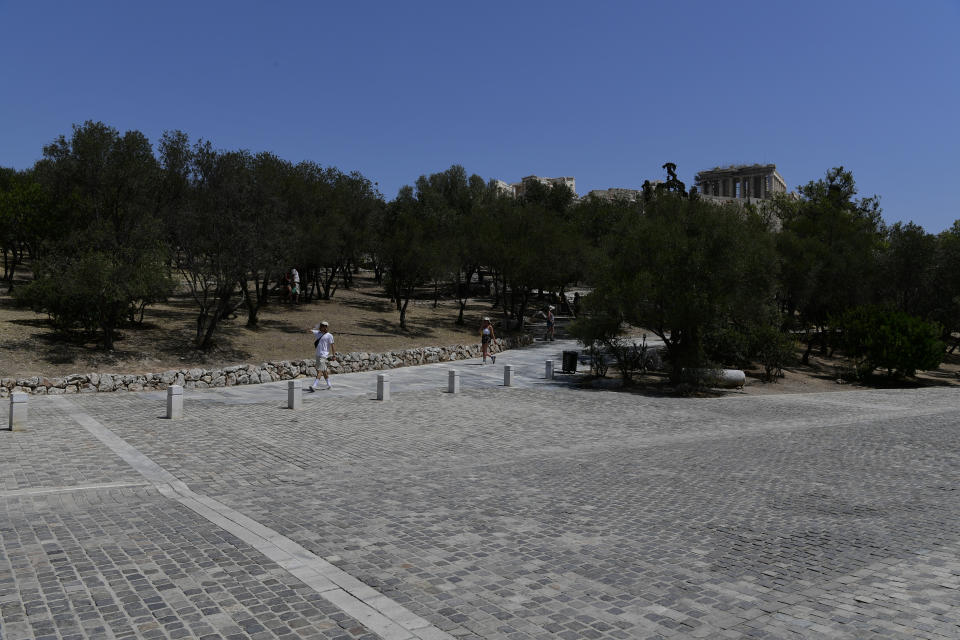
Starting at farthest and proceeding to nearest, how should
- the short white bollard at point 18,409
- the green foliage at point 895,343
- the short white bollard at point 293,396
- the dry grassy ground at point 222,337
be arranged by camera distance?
the green foliage at point 895,343, the dry grassy ground at point 222,337, the short white bollard at point 293,396, the short white bollard at point 18,409

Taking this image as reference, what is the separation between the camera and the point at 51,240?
26062 mm

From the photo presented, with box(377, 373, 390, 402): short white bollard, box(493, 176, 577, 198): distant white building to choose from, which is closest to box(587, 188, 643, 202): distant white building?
box(493, 176, 577, 198): distant white building

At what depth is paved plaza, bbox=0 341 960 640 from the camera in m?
4.84

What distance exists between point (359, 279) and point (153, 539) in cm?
5123

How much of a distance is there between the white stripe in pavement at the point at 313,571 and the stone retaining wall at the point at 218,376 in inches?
365

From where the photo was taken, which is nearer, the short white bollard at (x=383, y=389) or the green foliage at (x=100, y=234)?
the short white bollard at (x=383, y=389)

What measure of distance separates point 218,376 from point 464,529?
14.4 m

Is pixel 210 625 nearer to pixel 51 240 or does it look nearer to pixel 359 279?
pixel 51 240

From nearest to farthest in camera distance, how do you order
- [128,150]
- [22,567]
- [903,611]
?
1. [903,611]
2. [22,567]
3. [128,150]

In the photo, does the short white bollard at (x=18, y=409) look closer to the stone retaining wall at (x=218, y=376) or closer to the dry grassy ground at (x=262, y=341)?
the stone retaining wall at (x=218, y=376)

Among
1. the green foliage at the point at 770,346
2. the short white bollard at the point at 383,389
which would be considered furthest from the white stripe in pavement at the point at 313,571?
the green foliage at the point at 770,346

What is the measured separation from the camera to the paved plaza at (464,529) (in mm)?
4844

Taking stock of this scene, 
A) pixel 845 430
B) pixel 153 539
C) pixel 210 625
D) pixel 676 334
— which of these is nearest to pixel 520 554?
pixel 210 625

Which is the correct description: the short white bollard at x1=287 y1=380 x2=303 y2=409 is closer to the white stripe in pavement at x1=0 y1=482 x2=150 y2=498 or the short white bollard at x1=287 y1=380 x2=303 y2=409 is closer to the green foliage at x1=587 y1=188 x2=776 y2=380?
the white stripe in pavement at x1=0 y1=482 x2=150 y2=498
